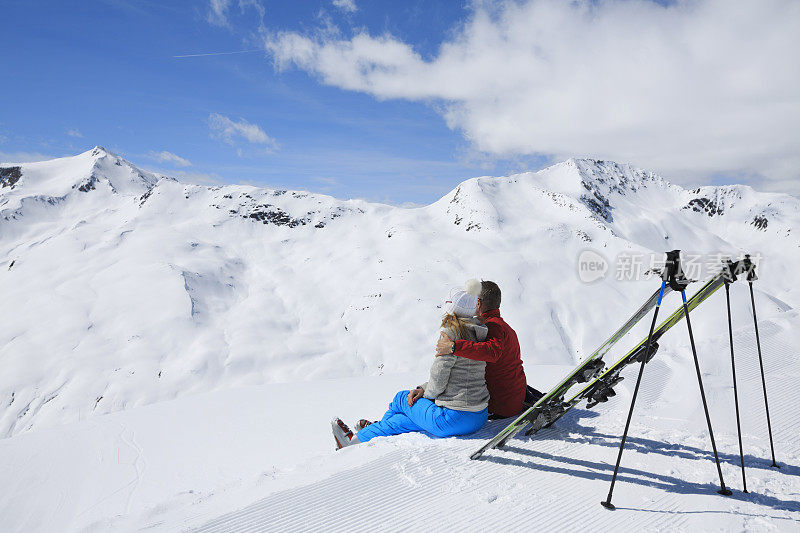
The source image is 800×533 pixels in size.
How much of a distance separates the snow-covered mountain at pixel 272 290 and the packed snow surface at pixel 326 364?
1.14 feet

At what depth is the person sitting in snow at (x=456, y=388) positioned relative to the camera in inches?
168

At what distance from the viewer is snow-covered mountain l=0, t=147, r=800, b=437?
137ft

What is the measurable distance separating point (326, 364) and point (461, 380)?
129 ft

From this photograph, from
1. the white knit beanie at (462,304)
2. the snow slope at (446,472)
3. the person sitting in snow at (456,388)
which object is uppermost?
the white knit beanie at (462,304)

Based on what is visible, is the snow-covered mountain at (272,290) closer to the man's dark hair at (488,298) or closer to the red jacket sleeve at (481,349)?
the man's dark hair at (488,298)

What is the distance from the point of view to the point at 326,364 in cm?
4150

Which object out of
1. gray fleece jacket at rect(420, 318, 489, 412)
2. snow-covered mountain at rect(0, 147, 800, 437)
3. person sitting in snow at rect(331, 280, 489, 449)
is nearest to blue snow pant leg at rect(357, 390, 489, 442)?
person sitting in snow at rect(331, 280, 489, 449)

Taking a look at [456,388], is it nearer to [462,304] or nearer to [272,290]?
[462,304]

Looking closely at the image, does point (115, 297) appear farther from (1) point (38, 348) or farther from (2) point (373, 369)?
(2) point (373, 369)

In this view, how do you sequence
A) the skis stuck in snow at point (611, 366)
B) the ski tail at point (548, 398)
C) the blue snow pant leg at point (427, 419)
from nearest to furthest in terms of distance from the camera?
the skis stuck in snow at point (611, 366) → the ski tail at point (548, 398) → the blue snow pant leg at point (427, 419)

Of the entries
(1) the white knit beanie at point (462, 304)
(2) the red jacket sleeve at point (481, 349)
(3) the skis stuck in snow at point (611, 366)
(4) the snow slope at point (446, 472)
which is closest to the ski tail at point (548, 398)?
(3) the skis stuck in snow at point (611, 366)

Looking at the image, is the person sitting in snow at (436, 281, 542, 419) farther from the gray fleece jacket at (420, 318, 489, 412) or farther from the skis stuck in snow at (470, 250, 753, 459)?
the skis stuck in snow at (470, 250, 753, 459)

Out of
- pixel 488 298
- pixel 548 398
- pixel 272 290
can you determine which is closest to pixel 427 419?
pixel 548 398

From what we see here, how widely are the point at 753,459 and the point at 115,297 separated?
67.6 metres
